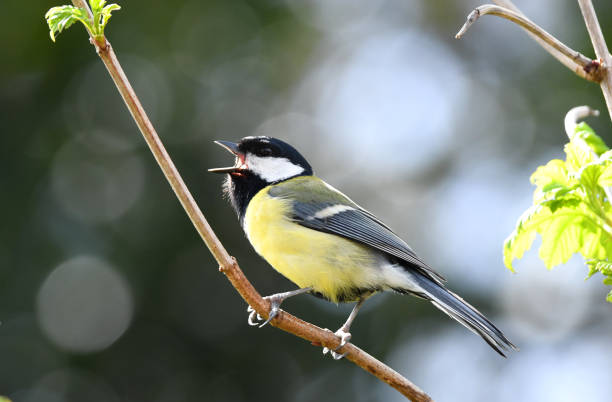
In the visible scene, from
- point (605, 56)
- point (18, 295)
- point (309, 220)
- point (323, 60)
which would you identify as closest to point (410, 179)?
point (323, 60)

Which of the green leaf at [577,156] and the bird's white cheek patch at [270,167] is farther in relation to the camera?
the bird's white cheek patch at [270,167]

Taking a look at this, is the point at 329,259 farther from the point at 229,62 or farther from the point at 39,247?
the point at 229,62

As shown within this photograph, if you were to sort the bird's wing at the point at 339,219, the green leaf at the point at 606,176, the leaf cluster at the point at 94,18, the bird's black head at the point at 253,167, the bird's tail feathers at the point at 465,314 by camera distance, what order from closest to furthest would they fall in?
the green leaf at the point at 606,176
the leaf cluster at the point at 94,18
the bird's tail feathers at the point at 465,314
the bird's wing at the point at 339,219
the bird's black head at the point at 253,167

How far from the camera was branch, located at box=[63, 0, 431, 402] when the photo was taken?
161 centimetres

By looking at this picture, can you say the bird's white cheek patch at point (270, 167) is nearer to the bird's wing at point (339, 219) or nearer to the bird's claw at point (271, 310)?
the bird's wing at point (339, 219)

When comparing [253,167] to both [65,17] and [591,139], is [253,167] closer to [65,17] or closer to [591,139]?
[65,17]

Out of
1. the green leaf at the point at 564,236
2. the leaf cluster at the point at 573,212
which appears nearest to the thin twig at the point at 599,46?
the leaf cluster at the point at 573,212

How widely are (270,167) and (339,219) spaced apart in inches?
19.9

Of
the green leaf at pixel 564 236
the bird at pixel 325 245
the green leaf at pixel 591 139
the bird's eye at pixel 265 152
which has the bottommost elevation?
the bird at pixel 325 245

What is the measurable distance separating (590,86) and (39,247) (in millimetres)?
5570

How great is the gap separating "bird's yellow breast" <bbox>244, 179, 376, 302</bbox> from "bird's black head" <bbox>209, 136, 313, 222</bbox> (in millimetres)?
300

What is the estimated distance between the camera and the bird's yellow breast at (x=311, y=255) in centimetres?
292

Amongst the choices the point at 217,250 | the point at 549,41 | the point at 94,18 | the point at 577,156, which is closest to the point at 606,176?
the point at 577,156

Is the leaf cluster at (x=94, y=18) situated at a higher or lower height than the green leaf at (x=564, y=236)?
lower
